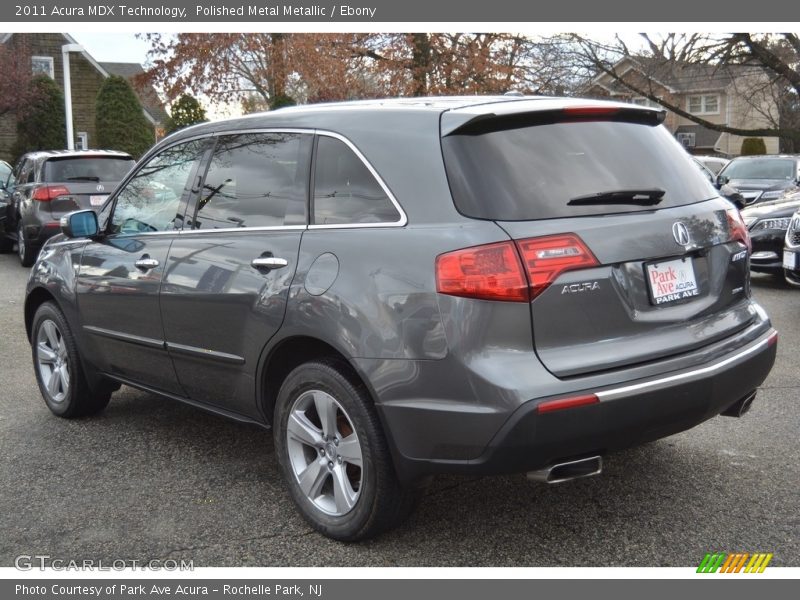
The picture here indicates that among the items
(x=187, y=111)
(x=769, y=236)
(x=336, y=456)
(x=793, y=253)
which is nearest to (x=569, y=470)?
(x=336, y=456)

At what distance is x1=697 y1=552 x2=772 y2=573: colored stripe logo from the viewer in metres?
3.30

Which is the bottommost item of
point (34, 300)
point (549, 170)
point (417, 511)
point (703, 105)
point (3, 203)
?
point (417, 511)

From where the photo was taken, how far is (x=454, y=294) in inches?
120

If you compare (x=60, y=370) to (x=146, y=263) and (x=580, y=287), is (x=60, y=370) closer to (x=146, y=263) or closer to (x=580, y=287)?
(x=146, y=263)

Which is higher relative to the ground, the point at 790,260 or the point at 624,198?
the point at 624,198

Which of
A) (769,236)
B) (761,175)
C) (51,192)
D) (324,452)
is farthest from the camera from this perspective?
(761,175)

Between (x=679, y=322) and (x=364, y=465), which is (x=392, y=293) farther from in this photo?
(x=679, y=322)

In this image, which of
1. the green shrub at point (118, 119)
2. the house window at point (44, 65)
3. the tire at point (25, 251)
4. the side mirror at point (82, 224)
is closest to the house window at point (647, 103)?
the side mirror at point (82, 224)

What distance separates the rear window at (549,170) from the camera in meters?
3.17

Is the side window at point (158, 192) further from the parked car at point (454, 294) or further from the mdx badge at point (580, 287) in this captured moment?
the mdx badge at point (580, 287)

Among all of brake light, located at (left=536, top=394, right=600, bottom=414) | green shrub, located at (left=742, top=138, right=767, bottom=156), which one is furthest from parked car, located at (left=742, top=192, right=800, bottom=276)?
green shrub, located at (left=742, top=138, right=767, bottom=156)

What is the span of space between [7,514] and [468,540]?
7.03ft

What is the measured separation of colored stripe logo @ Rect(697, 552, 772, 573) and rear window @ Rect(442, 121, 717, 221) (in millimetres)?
1387

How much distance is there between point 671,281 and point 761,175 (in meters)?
15.1
